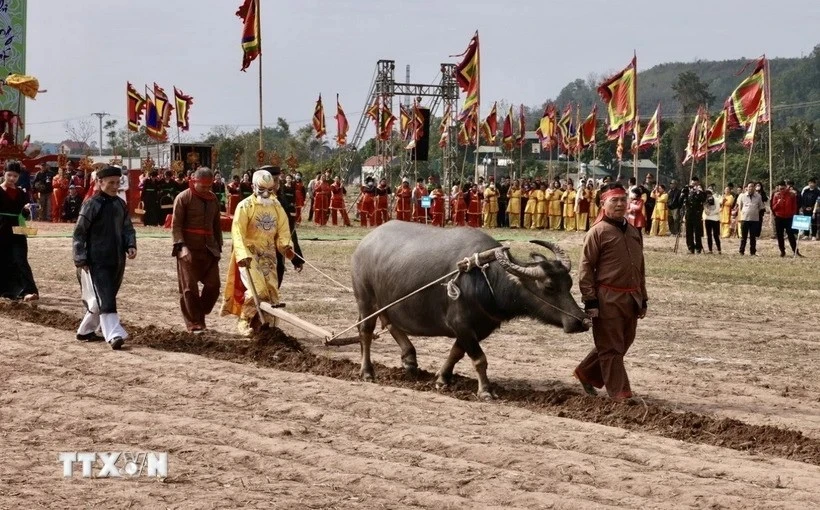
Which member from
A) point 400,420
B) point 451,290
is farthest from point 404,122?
point 400,420

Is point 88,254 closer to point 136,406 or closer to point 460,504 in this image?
point 136,406

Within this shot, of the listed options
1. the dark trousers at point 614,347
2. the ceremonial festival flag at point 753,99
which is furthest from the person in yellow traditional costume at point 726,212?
the dark trousers at point 614,347

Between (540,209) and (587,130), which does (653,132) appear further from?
(587,130)

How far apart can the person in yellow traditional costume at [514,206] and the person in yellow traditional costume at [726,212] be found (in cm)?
725

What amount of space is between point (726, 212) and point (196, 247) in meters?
23.8

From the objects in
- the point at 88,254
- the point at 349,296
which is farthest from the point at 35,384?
the point at 349,296

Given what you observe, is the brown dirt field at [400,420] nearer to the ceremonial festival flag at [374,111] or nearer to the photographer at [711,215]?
the photographer at [711,215]

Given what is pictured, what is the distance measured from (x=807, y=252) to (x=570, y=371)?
1902 cm

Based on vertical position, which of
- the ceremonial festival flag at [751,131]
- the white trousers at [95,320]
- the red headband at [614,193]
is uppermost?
the ceremonial festival flag at [751,131]

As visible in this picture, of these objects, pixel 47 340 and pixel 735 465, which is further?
pixel 47 340

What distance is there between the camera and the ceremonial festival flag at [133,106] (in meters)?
43.4

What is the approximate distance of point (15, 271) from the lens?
15.3 meters

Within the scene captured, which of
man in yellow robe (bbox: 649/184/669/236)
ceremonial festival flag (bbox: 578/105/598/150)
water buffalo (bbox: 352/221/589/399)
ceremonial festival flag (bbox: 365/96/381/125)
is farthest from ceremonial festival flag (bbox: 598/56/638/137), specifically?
water buffalo (bbox: 352/221/589/399)

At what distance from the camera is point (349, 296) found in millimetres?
17234
